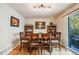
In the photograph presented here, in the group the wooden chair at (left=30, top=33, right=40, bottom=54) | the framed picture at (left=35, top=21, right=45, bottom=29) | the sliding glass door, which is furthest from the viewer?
the framed picture at (left=35, top=21, right=45, bottom=29)

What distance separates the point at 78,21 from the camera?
4078mm

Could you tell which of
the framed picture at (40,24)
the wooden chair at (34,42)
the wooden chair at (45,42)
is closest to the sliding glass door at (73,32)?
the wooden chair at (45,42)

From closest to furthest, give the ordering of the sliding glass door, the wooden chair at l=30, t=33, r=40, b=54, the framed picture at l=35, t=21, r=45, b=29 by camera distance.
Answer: the wooden chair at l=30, t=33, r=40, b=54, the sliding glass door, the framed picture at l=35, t=21, r=45, b=29

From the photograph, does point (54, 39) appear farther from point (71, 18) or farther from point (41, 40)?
point (71, 18)

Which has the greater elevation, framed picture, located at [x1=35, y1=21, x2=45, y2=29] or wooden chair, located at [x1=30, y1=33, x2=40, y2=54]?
framed picture, located at [x1=35, y1=21, x2=45, y2=29]

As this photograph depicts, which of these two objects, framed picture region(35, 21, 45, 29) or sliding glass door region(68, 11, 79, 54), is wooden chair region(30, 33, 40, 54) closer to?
sliding glass door region(68, 11, 79, 54)

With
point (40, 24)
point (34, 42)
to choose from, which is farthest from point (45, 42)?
point (40, 24)

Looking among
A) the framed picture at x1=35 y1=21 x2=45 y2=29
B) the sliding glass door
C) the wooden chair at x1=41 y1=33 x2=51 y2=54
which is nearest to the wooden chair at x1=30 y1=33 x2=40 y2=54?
the wooden chair at x1=41 y1=33 x2=51 y2=54

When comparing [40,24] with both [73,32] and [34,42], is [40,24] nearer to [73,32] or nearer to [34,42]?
[73,32]

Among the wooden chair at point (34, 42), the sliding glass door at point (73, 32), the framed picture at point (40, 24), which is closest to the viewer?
the wooden chair at point (34, 42)

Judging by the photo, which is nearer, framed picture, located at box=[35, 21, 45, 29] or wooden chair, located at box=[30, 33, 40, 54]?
wooden chair, located at box=[30, 33, 40, 54]

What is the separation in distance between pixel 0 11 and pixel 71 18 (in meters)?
2.66

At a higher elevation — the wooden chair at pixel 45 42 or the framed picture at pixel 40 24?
the framed picture at pixel 40 24

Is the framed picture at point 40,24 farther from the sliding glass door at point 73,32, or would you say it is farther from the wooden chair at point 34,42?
the wooden chair at point 34,42
